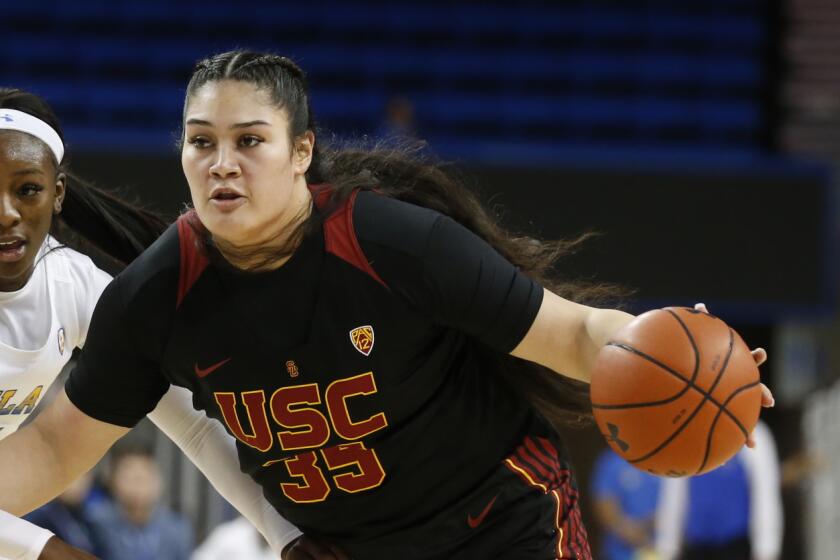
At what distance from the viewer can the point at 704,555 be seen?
7.16m

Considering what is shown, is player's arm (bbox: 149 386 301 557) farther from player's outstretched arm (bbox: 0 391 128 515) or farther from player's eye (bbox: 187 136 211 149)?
player's eye (bbox: 187 136 211 149)

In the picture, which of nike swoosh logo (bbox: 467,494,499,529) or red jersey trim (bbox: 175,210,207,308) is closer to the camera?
red jersey trim (bbox: 175,210,207,308)

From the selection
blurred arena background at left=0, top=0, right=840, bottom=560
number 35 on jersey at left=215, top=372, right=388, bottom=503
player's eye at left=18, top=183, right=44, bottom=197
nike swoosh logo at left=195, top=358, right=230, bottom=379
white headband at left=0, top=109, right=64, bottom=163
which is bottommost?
blurred arena background at left=0, top=0, right=840, bottom=560

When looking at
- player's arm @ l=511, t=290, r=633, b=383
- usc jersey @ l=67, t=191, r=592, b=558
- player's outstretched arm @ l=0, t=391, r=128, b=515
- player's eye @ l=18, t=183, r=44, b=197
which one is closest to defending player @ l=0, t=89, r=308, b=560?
player's eye @ l=18, t=183, r=44, b=197

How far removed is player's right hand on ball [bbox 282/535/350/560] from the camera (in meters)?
3.22

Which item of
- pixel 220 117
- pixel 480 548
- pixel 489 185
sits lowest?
pixel 489 185

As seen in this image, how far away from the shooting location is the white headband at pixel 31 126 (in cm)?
320

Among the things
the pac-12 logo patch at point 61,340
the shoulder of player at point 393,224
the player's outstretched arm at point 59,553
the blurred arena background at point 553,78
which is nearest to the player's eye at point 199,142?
the shoulder of player at point 393,224

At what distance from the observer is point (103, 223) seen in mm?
3533

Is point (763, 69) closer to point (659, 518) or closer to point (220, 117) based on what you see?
point (659, 518)

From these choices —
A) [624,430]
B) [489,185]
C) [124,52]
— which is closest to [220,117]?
[624,430]

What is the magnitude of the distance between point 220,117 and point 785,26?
10.3 m

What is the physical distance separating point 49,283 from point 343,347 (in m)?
0.93

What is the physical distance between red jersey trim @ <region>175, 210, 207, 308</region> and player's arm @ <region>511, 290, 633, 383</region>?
0.75 meters
